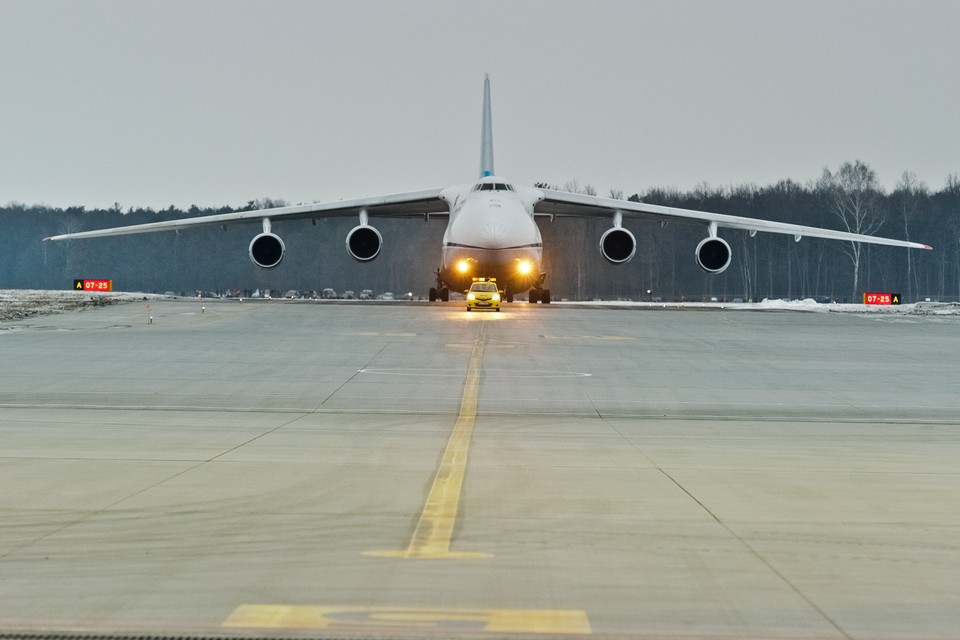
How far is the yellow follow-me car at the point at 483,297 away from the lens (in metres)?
36.2

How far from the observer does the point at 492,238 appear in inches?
1406

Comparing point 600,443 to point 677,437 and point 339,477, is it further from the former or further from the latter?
point 339,477

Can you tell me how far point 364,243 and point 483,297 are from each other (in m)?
5.94

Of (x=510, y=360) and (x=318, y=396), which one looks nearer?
(x=318, y=396)

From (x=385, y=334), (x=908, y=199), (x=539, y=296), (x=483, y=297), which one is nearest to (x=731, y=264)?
(x=908, y=199)

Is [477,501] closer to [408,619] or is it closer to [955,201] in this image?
[408,619]

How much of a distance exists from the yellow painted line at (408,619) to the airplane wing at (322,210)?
118 ft

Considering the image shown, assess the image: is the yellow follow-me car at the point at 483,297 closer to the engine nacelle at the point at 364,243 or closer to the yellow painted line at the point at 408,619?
the engine nacelle at the point at 364,243

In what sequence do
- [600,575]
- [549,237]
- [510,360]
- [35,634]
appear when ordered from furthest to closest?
1. [549,237]
2. [510,360]
3. [600,575]
4. [35,634]

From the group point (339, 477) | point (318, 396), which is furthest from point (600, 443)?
point (318, 396)

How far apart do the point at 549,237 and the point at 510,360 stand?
71.8m

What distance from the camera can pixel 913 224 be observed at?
9756cm

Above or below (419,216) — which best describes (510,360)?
below

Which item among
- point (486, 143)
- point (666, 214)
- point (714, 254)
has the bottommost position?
point (714, 254)
